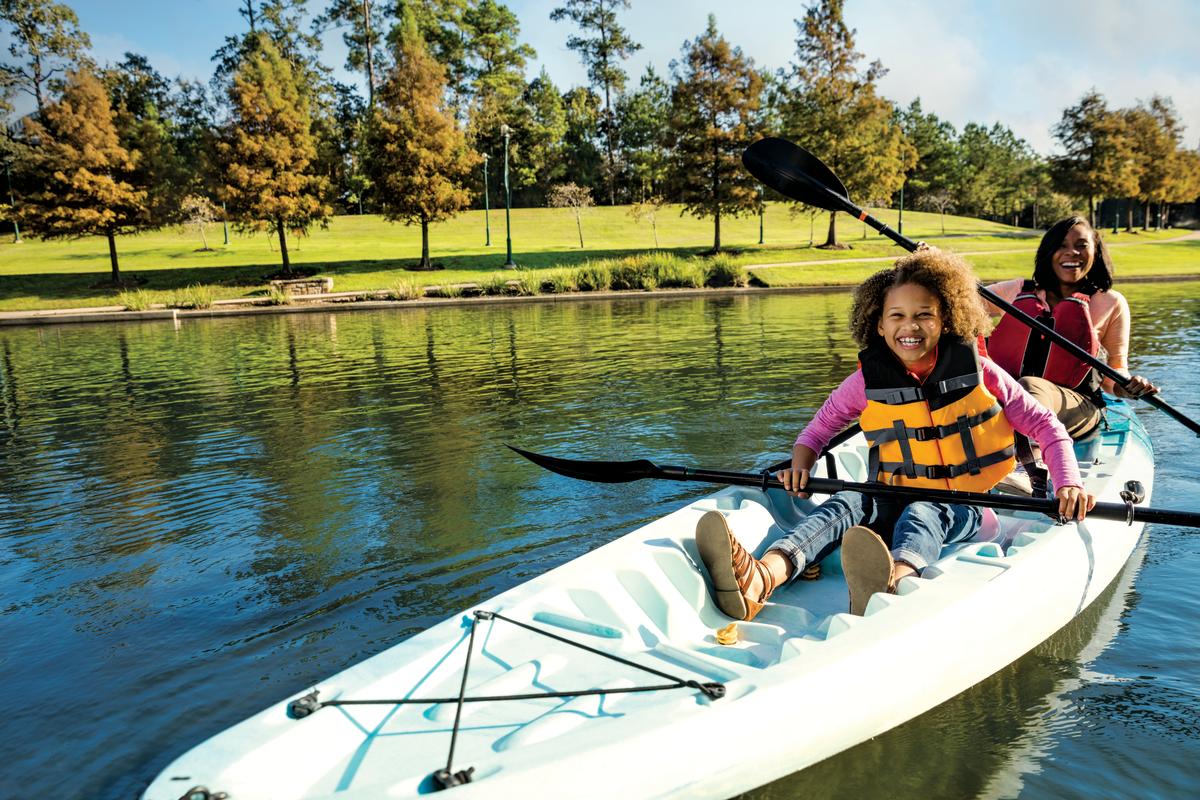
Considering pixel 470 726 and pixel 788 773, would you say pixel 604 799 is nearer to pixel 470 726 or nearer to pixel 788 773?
pixel 470 726

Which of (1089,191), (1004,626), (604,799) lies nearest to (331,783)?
(604,799)

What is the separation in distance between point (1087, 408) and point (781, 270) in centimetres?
2396

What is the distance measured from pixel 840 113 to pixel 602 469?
3334 centimetres

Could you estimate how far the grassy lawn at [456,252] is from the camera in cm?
2966

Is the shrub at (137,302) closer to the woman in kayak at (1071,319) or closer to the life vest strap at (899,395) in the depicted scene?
the woman in kayak at (1071,319)

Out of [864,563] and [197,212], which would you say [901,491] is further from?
[197,212]

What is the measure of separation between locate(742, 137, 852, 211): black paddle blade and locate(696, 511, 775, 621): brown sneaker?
9.79ft

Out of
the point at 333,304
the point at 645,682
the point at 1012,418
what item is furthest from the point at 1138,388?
the point at 333,304

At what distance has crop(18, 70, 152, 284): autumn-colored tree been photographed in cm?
2927

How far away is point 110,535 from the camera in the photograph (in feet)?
20.6

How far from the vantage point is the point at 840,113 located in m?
34.4

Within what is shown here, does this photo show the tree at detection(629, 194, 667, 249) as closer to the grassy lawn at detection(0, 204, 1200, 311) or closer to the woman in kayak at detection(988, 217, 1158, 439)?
the grassy lawn at detection(0, 204, 1200, 311)

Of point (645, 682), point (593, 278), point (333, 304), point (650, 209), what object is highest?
point (650, 209)

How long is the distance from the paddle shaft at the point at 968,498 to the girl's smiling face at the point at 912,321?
1.84 ft
